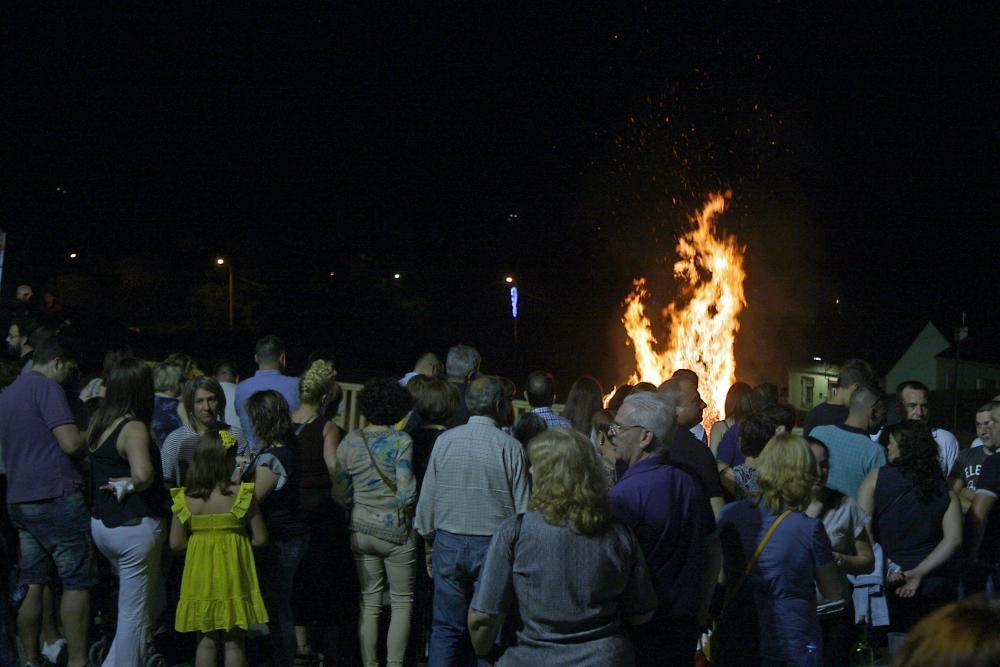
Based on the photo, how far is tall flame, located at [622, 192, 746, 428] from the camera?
18438 mm

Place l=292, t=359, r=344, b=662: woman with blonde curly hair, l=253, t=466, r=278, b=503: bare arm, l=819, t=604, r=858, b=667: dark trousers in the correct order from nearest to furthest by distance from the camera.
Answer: l=819, t=604, r=858, b=667: dark trousers
l=253, t=466, r=278, b=503: bare arm
l=292, t=359, r=344, b=662: woman with blonde curly hair

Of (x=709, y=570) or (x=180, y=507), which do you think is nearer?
(x=709, y=570)

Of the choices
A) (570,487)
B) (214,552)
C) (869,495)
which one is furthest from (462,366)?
(570,487)

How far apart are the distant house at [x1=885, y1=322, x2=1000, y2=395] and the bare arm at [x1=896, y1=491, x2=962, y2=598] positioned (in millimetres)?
56673

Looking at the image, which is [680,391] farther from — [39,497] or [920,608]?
[39,497]

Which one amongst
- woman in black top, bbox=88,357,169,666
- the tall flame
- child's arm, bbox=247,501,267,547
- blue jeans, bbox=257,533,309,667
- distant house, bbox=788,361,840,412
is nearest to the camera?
woman in black top, bbox=88,357,169,666

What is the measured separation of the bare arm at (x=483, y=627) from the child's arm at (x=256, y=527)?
2320 millimetres

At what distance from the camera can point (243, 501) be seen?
5.72 meters

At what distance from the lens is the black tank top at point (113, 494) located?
18.5 feet

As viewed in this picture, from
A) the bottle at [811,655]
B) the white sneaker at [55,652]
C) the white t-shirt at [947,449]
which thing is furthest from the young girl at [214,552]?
the white t-shirt at [947,449]

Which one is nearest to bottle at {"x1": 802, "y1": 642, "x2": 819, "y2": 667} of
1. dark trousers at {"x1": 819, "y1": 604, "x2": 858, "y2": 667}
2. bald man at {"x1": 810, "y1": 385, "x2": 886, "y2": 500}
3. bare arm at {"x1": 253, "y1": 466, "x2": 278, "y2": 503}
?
dark trousers at {"x1": 819, "y1": 604, "x2": 858, "y2": 667}

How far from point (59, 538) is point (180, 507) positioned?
1084 millimetres

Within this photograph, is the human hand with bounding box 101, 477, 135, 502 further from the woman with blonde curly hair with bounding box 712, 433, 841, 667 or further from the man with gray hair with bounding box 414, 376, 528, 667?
the woman with blonde curly hair with bounding box 712, 433, 841, 667

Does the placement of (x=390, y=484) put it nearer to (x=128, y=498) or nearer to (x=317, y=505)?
(x=317, y=505)
